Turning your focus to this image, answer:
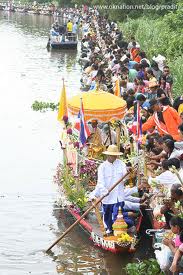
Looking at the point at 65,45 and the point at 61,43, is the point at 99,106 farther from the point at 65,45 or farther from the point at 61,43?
the point at 65,45

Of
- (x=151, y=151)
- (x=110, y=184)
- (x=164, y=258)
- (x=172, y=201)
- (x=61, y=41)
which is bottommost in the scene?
(x=61, y=41)

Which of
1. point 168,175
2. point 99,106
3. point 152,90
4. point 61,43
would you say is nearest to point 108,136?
point 99,106

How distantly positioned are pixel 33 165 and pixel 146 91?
3586 mm

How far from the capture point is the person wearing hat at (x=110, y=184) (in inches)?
473

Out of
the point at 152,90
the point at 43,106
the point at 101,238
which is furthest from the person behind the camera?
the point at 43,106

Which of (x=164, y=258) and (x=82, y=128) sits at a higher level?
(x=82, y=128)

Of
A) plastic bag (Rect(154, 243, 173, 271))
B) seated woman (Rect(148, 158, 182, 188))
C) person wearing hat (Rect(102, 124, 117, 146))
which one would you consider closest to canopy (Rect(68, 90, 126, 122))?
person wearing hat (Rect(102, 124, 117, 146))

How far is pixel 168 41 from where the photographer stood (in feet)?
88.8

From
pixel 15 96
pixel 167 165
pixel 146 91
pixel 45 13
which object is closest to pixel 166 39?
pixel 15 96

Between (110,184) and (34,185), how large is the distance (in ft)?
16.8

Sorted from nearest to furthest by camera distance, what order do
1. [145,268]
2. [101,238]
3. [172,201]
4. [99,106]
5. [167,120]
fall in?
[172,201] < [145,268] < [101,238] < [167,120] < [99,106]

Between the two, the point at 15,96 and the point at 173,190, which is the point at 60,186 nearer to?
the point at 173,190

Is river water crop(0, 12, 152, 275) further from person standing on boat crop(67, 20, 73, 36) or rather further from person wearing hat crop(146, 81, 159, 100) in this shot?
person standing on boat crop(67, 20, 73, 36)

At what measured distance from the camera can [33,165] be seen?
18.5 meters
